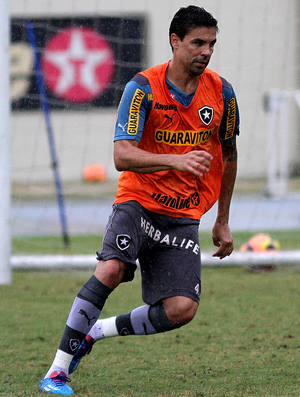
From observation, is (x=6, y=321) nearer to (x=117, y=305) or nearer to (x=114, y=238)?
(x=117, y=305)

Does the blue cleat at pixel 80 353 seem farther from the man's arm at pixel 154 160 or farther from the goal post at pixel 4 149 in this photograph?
the goal post at pixel 4 149

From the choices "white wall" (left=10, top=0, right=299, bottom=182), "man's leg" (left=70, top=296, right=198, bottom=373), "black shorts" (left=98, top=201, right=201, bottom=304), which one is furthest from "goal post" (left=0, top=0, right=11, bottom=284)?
"white wall" (left=10, top=0, right=299, bottom=182)

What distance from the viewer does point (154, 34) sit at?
545 inches

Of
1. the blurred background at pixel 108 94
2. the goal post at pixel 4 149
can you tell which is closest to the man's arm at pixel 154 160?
the goal post at pixel 4 149

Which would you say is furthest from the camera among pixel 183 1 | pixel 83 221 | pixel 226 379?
pixel 183 1

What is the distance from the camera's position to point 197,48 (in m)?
3.24

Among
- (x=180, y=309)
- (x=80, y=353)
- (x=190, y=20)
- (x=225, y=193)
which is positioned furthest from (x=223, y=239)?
(x=190, y=20)

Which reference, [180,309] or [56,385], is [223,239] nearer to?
[180,309]

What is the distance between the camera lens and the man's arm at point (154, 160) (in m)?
2.76

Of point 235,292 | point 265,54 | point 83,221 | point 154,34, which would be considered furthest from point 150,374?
point 265,54

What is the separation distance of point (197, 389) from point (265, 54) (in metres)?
12.7

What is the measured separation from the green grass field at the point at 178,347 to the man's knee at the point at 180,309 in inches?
14.3

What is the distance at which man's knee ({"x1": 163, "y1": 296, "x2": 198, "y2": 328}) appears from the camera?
3.30 meters

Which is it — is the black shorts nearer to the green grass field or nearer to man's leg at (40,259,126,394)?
man's leg at (40,259,126,394)
